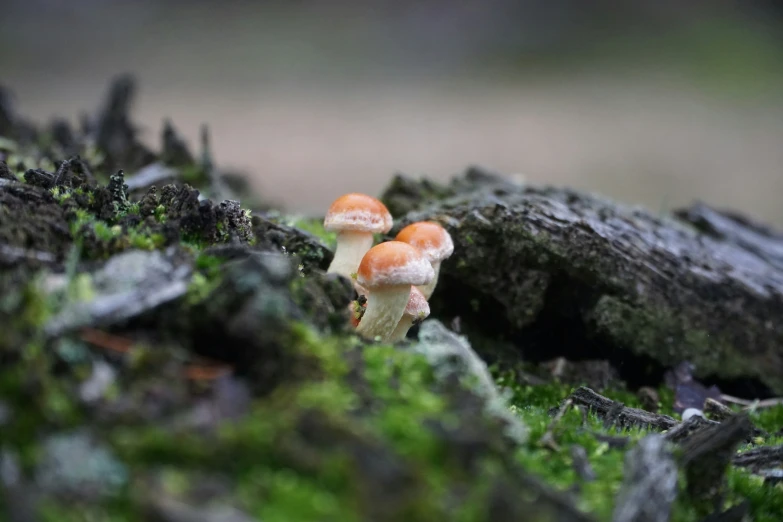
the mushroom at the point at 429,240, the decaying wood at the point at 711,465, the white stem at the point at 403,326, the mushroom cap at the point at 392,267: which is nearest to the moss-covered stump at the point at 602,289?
the mushroom at the point at 429,240

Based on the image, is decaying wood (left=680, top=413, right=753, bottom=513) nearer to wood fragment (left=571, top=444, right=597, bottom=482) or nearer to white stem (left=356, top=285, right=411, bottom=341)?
wood fragment (left=571, top=444, right=597, bottom=482)

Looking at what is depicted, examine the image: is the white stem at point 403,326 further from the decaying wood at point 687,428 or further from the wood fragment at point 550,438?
the decaying wood at point 687,428

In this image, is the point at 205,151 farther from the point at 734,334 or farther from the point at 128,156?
the point at 734,334

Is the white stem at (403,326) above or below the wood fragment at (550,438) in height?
below

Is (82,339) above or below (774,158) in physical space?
below

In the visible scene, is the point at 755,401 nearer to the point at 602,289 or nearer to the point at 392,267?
the point at 602,289

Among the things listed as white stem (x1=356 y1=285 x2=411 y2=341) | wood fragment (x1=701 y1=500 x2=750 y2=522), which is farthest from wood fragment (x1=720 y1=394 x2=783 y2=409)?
white stem (x1=356 y1=285 x2=411 y2=341)

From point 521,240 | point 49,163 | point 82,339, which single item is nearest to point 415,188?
point 521,240
